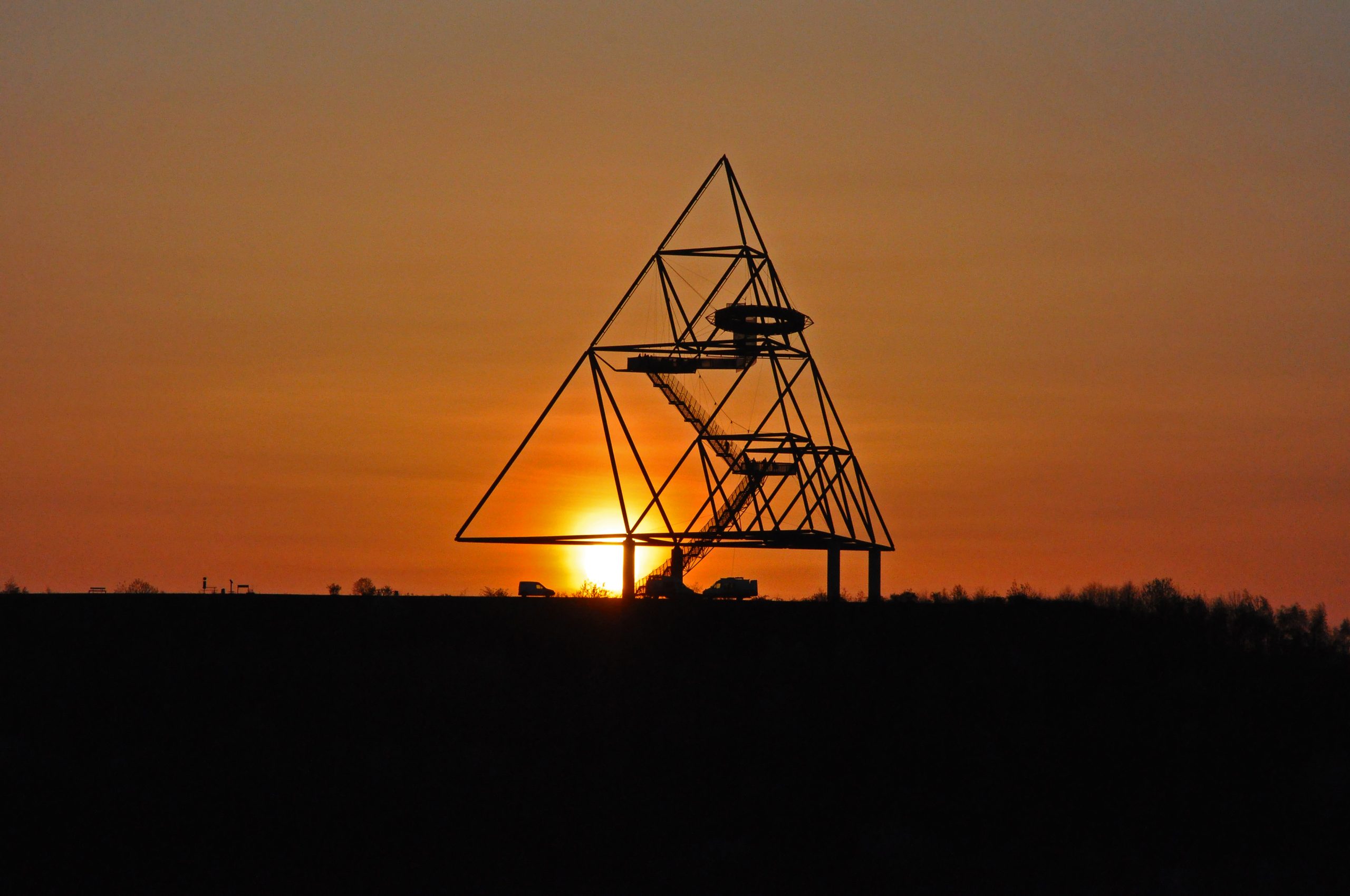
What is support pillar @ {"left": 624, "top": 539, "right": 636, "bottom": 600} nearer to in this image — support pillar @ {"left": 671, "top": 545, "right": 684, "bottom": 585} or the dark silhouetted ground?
support pillar @ {"left": 671, "top": 545, "right": 684, "bottom": 585}

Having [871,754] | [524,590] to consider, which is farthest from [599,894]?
[524,590]

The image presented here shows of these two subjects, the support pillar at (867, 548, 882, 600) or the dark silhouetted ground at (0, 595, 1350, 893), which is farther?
the support pillar at (867, 548, 882, 600)

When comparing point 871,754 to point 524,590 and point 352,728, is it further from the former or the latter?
point 524,590

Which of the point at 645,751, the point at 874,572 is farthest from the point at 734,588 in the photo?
the point at 645,751

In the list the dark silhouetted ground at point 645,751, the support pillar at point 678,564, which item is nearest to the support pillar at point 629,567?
the support pillar at point 678,564

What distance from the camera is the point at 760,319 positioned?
54.1 metres

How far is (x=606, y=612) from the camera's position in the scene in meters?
39.7

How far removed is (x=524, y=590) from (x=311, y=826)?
3532cm

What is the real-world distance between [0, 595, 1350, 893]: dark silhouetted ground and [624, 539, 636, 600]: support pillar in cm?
1146

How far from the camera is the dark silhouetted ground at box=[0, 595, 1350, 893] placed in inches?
1161

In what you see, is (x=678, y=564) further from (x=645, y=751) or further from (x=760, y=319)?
(x=645, y=751)

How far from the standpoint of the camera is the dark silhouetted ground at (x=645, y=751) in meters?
29.5

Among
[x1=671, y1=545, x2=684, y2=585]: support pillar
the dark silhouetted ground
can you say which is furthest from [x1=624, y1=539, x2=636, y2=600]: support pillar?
the dark silhouetted ground

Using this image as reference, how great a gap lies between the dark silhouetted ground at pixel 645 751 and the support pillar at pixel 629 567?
37.6 feet
